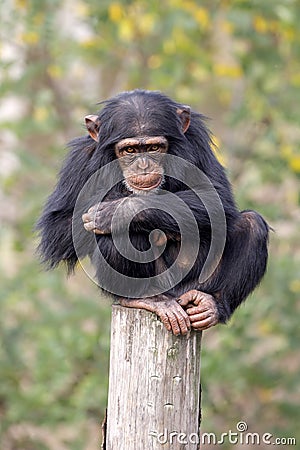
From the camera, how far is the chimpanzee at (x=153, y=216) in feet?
11.6

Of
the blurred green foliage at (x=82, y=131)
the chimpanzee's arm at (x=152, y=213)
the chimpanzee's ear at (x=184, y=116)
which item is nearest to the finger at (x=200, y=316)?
the chimpanzee's arm at (x=152, y=213)

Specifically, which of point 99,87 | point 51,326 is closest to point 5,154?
point 99,87

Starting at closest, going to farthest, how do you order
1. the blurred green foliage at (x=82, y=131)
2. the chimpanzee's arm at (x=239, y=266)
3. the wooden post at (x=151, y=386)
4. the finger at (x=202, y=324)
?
1. the wooden post at (x=151, y=386)
2. the finger at (x=202, y=324)
3. the chimpanzee's arm at (x=239, y=266)
4. the blurred green foliage at (x=82, y=131)

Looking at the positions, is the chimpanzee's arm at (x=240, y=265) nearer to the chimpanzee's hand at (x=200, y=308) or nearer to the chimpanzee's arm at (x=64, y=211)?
the chimpanzee's hand at (x=200, y=308)

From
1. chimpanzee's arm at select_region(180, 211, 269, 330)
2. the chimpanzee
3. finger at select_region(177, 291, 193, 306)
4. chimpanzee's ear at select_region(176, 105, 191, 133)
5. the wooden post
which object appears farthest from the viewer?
chimpanzee's ear at select_region(176, 105, 191, 133)

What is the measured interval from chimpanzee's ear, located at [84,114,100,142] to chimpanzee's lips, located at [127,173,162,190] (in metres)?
0.34

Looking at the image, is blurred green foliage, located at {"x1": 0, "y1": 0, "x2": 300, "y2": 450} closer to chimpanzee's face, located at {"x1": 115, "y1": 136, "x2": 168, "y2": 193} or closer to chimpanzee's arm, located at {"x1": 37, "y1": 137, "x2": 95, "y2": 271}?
chimpanzee's arm, located at {"x1": 37, "y1": 137, "x2": 95, "y2": 271}

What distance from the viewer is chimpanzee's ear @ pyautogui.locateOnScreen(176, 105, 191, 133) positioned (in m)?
3.81

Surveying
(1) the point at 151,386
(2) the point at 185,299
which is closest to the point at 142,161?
(2) the point at 185,299

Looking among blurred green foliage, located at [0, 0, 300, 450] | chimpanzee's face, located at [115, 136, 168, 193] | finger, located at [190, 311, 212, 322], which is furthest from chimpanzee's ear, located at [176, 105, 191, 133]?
blurred green foliage, located at [0, 0, 300, 450]

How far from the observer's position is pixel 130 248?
3.56 meters

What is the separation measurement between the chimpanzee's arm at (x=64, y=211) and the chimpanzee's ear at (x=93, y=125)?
102mm

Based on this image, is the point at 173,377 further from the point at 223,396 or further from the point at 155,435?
the point at 223,396

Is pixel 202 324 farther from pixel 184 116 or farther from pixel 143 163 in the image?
Result: pixel 184 116
